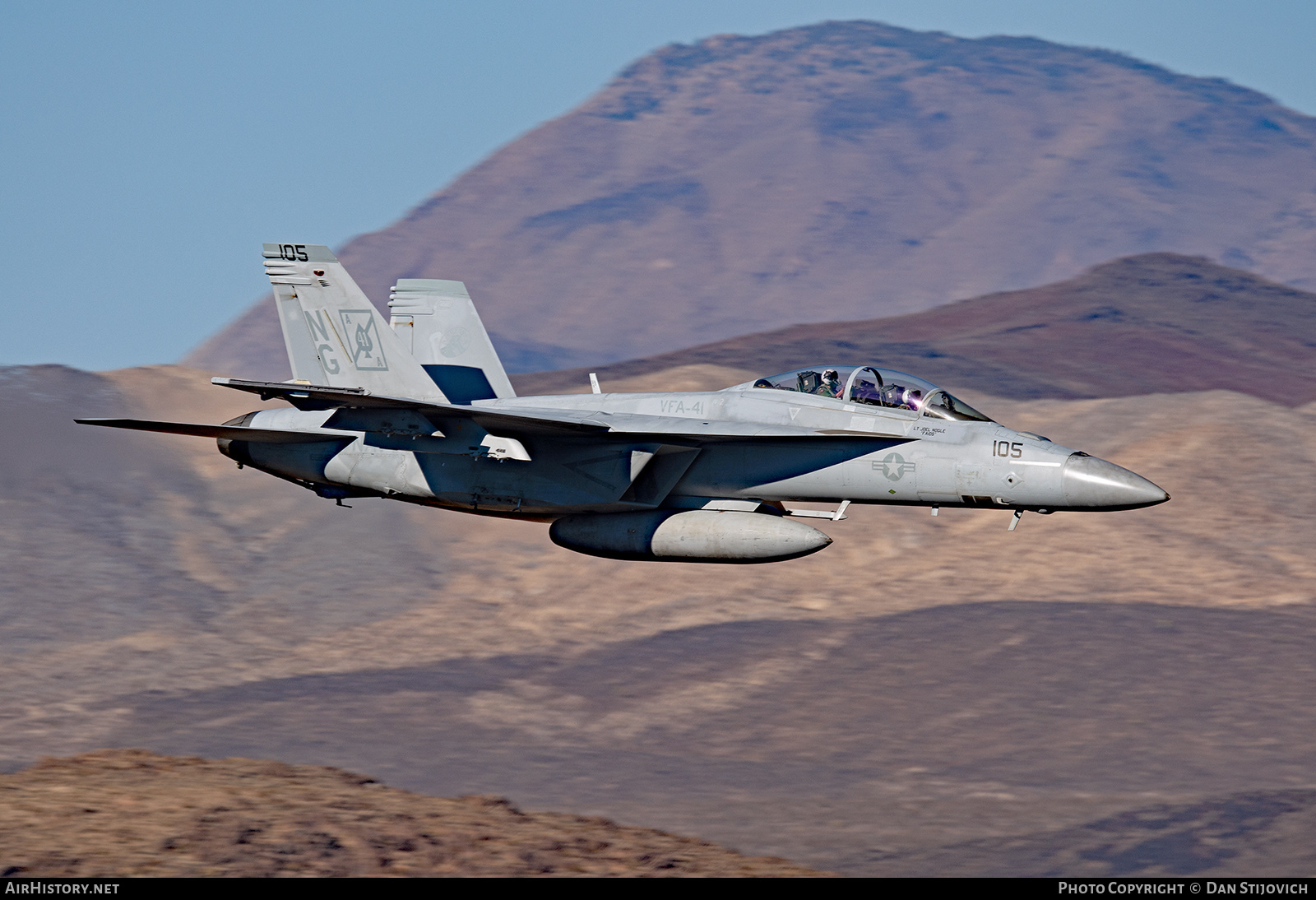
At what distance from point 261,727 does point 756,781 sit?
22579mm

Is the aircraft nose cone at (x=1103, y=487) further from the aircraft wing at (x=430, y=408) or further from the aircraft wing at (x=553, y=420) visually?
the aircraft wing at (x=430, y=408)

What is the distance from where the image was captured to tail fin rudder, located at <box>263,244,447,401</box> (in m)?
24.8

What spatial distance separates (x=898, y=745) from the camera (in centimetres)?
5878

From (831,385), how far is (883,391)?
85 cm

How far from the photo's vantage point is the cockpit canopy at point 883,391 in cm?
2105

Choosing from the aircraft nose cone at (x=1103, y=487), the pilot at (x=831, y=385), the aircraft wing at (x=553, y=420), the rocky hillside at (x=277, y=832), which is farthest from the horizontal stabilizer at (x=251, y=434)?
the aircraft nose cone at (x=1103, y=487)

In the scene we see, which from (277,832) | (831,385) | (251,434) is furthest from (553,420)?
(277,832)

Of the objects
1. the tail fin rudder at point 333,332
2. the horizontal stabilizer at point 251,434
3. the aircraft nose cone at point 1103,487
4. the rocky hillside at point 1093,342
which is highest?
the rocky hillside at point 1093,342

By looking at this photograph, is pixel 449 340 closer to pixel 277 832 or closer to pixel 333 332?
pixel 333 332

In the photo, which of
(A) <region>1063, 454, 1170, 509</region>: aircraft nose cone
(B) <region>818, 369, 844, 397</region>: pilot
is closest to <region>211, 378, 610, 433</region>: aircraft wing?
(B) <region>818, 369, 844, 397</region>: pilot

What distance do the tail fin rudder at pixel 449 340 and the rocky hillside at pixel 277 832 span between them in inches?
328

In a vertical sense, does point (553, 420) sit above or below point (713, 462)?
above

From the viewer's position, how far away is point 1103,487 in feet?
63.8

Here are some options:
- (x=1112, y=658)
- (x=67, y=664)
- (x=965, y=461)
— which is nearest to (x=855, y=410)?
(x=965, y=461)
